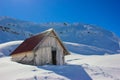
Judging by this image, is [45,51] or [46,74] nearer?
[46,74]

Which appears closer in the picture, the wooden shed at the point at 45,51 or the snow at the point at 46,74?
the snow at the point at 46,74

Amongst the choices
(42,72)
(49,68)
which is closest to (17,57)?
(49,68)

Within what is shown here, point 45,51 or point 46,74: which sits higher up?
point 45,51

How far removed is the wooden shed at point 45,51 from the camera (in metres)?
27.5

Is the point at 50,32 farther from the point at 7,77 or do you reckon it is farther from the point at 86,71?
the point at 7,77

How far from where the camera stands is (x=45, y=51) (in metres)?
28.2

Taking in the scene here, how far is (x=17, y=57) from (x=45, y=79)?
14.0 metres

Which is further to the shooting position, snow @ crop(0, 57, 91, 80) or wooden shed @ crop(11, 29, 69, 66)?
wooden shed @ crop(11, 29, 69, 66)

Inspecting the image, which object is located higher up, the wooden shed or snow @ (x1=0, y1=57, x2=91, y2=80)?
the wooden shed

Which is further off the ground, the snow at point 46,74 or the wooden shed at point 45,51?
the wooden shed at point 45,51

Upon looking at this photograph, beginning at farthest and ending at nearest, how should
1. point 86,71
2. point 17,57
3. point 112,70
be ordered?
1. point 17,57
2. point 112,70
3. point 86,71

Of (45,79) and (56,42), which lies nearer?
(45,79)

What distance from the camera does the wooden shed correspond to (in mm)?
27495

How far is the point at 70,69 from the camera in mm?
24047
